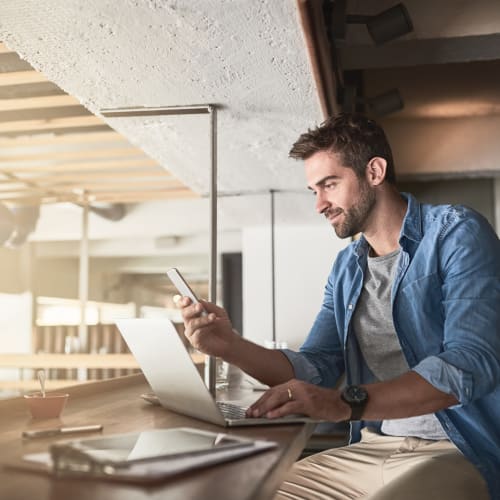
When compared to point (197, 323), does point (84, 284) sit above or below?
above

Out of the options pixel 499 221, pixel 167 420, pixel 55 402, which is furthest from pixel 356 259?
pixel 499 221

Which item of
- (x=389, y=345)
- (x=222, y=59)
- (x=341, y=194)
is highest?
(x=222, y=59)

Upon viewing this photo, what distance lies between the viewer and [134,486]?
932mm

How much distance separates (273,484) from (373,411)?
0.55 metres

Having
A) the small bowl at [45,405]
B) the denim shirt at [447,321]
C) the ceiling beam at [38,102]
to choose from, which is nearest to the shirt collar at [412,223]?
the denim shirt at [447,321]

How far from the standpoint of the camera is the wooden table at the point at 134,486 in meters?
0.90

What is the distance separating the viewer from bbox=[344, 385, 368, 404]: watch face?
58.9 inches

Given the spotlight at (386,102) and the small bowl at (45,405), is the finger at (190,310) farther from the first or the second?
the spotlight at (386,102)

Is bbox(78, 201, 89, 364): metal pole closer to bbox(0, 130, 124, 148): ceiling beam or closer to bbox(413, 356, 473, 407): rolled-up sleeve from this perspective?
bbox(0, 130, 124, 148): ceiling beam

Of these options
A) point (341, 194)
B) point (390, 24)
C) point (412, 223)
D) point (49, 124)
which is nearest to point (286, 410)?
point (412, 223)

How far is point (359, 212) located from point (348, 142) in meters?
0.23

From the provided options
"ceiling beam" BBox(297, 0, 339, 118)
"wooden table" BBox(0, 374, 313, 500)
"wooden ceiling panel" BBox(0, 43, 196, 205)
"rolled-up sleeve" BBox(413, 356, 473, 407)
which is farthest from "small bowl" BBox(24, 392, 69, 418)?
"wooden ceiling panel" BBox(0, 43, 196, 205)

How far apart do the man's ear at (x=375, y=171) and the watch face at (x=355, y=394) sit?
0.80 metres

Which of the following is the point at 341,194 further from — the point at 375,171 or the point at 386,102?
the point at 386,102
